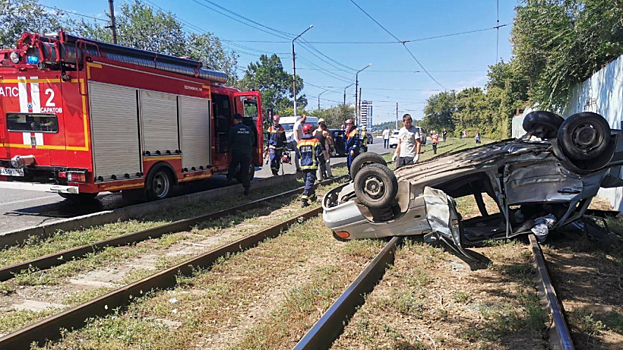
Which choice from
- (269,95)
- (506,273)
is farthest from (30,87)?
(269,95)

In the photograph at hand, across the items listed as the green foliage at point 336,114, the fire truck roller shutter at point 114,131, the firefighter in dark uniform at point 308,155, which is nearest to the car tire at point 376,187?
the firefighter in dark uniform at point 308,155

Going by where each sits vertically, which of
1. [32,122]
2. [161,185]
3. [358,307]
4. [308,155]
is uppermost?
[32,122]

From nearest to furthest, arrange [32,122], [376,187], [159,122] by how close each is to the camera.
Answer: [376,187], [32,122], [159,122]

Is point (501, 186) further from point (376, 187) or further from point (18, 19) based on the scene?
point (18, 19)

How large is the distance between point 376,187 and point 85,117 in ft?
17.2

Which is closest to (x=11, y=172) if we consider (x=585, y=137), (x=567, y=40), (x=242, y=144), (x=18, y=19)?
(x=242, y=144)

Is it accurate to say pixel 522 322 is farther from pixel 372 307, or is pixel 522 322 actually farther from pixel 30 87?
pixel 30 87

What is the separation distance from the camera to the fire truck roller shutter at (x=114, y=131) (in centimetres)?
763

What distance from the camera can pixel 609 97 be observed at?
349 inches

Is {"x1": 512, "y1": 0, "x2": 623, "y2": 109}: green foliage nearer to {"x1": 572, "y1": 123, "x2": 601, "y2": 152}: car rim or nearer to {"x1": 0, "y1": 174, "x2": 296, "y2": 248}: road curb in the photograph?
{"x1": 572, "y1": 123, "x2": 601, "y2": 152}: car rim

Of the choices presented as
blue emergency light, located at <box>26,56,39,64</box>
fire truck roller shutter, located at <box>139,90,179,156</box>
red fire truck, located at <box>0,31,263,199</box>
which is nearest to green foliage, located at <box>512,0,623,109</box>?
fire truck roller shutter, located at <box>139,90,179,156</box>

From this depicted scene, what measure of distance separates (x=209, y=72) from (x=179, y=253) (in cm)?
604

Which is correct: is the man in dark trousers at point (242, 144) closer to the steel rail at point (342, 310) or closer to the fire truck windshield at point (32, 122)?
the fire truck windshield at point (32, 122)

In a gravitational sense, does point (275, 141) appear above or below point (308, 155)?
above
